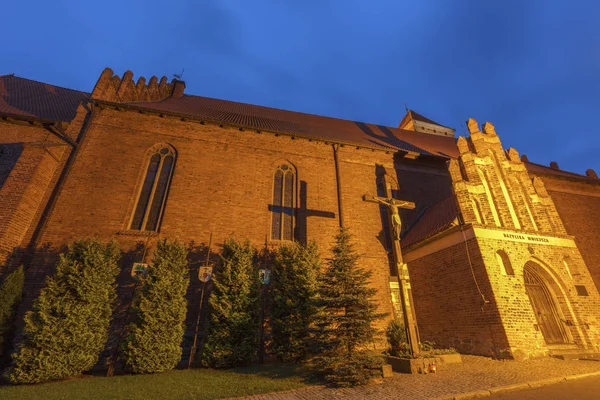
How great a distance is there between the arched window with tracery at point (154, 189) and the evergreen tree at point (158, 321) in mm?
2608

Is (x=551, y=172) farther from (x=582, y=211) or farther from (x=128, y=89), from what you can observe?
(x=128, y=89)

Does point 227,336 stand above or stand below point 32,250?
below

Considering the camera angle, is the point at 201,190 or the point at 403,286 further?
the point at 201,190

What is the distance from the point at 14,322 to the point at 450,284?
1385 cm

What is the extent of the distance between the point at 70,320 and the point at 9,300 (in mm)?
2382

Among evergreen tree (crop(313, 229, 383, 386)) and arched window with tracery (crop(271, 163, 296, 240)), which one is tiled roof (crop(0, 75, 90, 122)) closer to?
arched window with tracery (crop(271, 163, 296, 240))

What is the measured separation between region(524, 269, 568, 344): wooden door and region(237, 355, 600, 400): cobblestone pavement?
1.61 m

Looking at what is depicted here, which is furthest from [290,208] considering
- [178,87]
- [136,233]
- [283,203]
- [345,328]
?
[178,87]

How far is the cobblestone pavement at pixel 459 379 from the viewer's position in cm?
539

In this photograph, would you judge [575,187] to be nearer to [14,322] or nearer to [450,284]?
[450,284]

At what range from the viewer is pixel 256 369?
747cm

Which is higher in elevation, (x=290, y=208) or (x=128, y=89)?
(x=128, y=89)

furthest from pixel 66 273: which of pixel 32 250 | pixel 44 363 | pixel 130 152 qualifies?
pixel 130 152

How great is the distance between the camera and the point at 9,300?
768 centimetres
